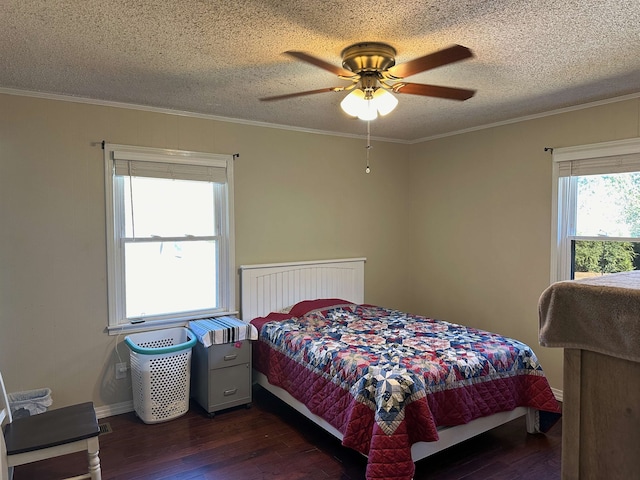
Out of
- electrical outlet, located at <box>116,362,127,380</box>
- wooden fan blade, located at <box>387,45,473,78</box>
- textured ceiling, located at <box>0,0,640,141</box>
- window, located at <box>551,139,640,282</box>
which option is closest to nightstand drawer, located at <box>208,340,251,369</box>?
electrical outlet, located at <box>116,362,127,380</box>

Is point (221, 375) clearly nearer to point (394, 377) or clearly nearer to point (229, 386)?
point (229, 386)

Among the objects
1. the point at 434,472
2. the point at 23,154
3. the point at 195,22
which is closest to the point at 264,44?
the point at 195,22

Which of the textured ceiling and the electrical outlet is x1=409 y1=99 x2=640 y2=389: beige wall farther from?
the electrical outlet

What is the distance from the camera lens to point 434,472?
2.66m

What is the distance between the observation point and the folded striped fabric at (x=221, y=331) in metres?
3.39

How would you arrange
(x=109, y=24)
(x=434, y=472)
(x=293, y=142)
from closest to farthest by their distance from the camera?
(x=109, y=24), (x=434, y=472), (x=293, y=142)

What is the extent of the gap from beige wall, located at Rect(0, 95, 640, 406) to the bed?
2.21 ft

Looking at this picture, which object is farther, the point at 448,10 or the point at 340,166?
the point at 340,166

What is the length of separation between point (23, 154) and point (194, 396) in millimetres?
2224

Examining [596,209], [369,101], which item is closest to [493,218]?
[596,209]

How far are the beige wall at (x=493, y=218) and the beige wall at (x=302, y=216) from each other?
13mm

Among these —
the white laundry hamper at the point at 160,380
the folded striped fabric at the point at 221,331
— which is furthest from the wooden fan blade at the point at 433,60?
the white laundry hamper at the point at 160,380

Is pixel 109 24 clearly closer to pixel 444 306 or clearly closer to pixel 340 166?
pixel 340 166

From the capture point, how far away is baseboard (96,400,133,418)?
3420 millimetres
